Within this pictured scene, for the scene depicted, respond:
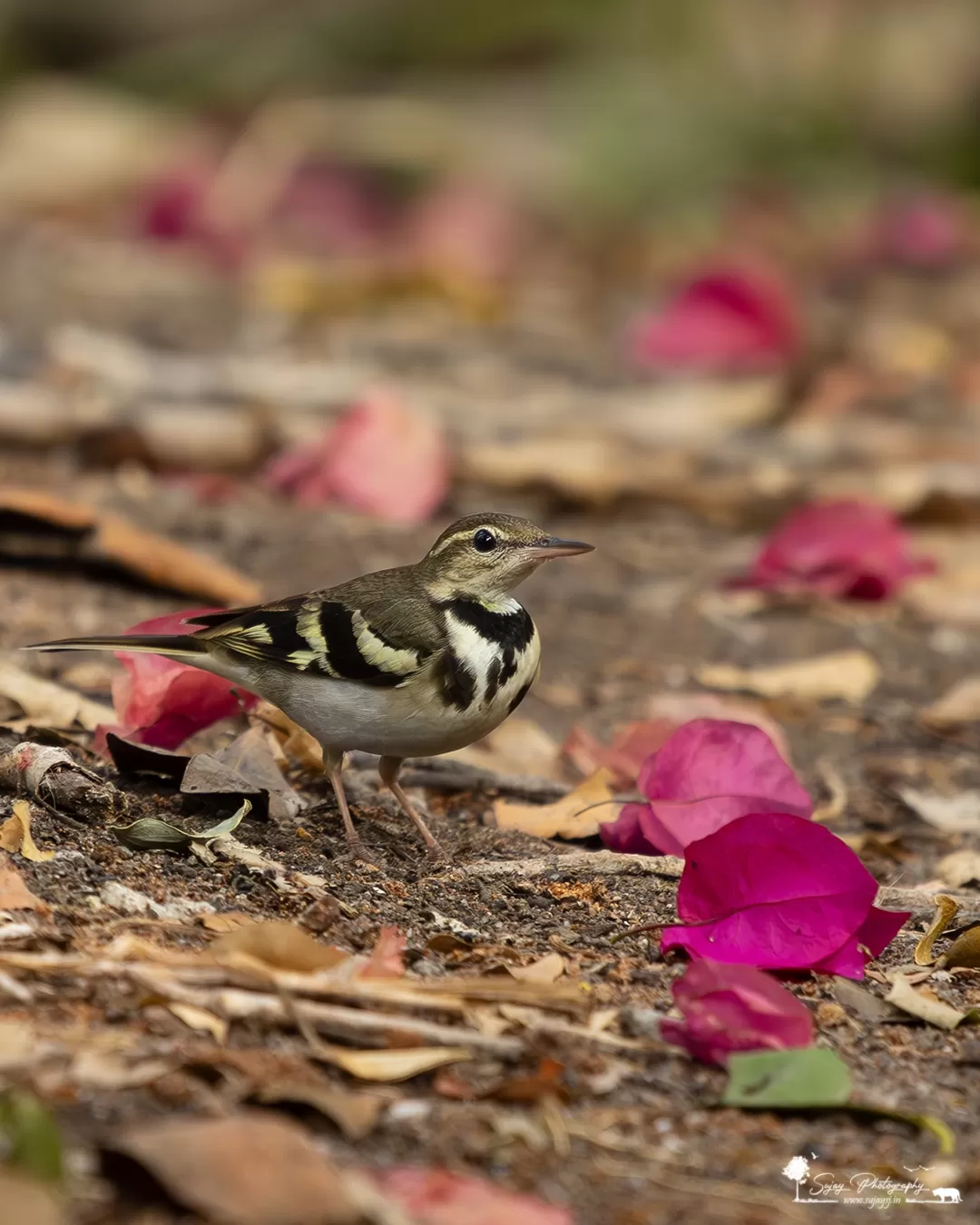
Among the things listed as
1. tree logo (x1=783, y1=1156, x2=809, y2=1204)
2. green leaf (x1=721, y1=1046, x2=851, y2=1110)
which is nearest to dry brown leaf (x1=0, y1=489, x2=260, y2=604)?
green leaf (x1=721, y1=1046, x2=851, y2=1110)

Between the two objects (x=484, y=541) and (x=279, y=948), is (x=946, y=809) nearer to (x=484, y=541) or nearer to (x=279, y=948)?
(x=484, y=541)

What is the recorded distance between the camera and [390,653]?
12.8 ft

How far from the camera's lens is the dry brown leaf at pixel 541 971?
9.96 feet

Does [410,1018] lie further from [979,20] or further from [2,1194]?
[979,20]

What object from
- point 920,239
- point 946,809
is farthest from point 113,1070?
point 920,239

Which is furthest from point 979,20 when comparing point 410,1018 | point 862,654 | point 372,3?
point 410,1018

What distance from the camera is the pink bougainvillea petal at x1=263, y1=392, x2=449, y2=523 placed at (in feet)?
21.8

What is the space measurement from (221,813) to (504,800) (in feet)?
2.95

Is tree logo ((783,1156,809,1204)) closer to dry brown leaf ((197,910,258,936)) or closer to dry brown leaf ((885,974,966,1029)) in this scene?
dry brown leaf ((885,974,966,1029))

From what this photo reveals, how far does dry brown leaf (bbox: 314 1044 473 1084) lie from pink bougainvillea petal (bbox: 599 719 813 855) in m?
1.19

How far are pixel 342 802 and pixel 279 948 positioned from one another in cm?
108

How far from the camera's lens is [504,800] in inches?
172

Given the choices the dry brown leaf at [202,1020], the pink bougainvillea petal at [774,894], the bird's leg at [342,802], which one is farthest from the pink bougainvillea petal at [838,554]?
the dry brown leaf at [202,1020]

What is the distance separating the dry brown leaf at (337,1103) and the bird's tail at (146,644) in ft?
5.50
